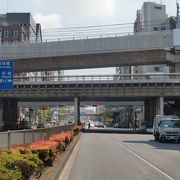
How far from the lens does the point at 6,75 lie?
85.9 ft

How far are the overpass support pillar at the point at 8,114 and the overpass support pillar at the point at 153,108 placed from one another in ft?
85.2

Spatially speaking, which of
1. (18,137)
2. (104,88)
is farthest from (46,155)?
(104,88)

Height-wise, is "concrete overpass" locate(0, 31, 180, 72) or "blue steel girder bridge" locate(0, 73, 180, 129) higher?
"concrete overpass" locate(0, 31, 180, 72)

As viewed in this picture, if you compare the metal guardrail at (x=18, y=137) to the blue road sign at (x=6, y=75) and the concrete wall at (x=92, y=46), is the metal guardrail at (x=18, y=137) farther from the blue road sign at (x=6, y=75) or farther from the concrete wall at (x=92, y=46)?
the concrete wall at (x=92, y=46)

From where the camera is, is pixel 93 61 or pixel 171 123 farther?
pixel 93 61

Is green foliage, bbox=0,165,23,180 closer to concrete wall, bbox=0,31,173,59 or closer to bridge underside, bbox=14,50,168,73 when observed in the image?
concrete wall, bbox=0,31,173,59

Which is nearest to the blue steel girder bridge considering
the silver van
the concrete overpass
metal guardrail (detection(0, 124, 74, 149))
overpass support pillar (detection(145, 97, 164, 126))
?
overpass support pillar (detection(145, 97, 164, 126))

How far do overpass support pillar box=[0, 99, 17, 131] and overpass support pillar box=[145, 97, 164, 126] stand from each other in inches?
1022

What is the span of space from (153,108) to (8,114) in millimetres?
27416

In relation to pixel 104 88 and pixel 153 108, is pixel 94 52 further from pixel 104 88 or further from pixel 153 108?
pixel 153 108

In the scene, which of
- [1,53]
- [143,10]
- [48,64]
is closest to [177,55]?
[48,64]

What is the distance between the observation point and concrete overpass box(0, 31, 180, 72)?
193 feet

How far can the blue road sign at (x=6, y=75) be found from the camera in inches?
1010

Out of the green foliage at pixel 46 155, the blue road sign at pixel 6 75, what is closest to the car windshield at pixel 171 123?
the blue road sign at pixel 6 75
